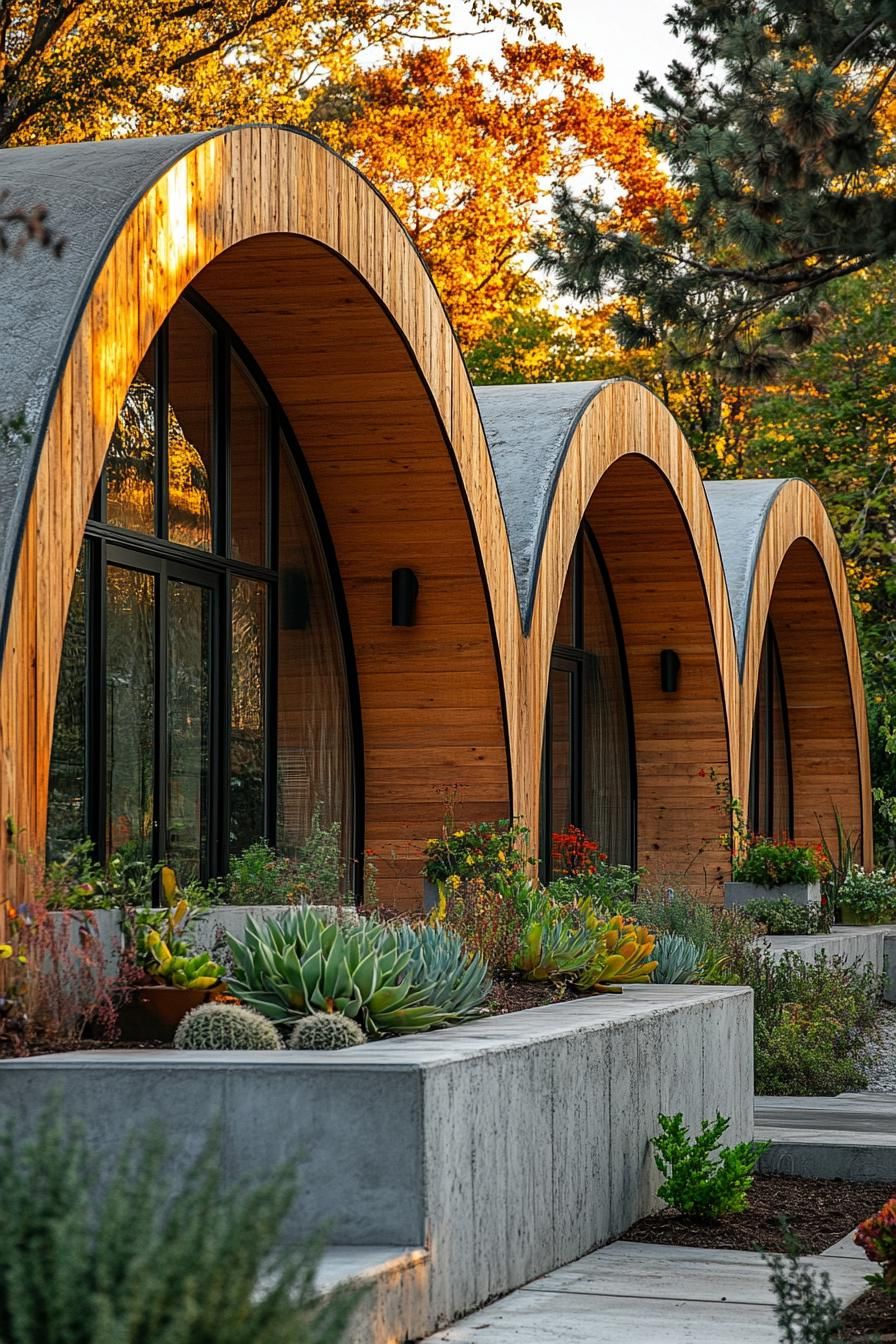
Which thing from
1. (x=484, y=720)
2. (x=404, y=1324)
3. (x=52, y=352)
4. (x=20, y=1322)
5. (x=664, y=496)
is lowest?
(x=404, y=1324)

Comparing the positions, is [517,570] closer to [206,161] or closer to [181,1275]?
[206,161]

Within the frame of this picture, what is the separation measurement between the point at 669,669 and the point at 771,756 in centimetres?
591

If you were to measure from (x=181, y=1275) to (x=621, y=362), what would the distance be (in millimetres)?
31403

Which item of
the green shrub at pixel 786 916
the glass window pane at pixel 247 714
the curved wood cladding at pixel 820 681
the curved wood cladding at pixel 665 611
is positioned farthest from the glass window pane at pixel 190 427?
the curved wood cladding at pixel 820 681

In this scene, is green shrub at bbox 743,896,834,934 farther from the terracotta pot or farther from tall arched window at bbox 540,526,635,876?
the terracotta pot

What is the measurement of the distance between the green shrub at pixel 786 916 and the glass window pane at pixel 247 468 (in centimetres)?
663

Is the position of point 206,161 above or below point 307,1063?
above

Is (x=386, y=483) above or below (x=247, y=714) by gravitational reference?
above

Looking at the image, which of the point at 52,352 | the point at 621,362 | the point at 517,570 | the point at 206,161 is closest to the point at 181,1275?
the point at 52,352

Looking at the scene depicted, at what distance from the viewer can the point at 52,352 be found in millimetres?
6742

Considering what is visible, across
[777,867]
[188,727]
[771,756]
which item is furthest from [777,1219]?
[771,756]

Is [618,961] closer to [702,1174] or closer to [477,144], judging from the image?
[702,1174]

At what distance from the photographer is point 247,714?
1112 centimetres

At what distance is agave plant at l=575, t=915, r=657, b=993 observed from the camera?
8.49 meters
